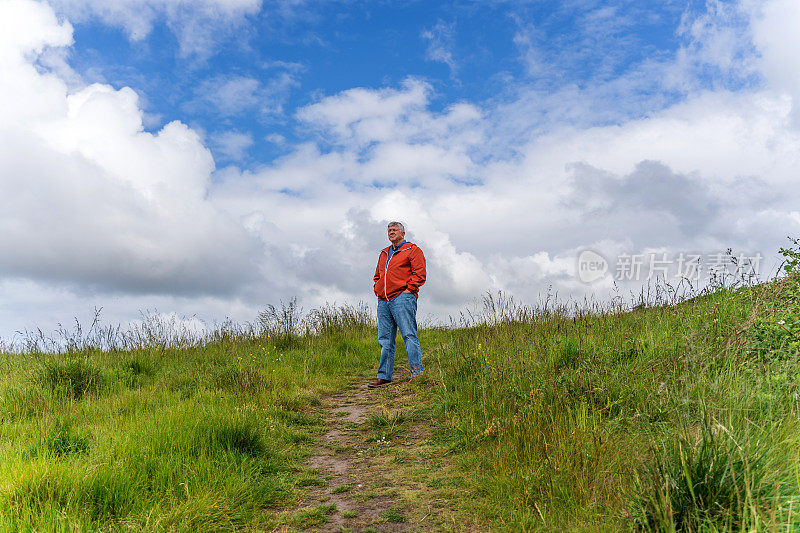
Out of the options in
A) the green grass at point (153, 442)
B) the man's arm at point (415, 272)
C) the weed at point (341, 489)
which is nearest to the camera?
the green grass at point (153, 442)

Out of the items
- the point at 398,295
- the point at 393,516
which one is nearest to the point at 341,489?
A: the point at 393,516

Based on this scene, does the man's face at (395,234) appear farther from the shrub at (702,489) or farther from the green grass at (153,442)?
the shrub at (702,489)

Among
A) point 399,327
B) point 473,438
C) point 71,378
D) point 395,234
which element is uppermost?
point 395,234

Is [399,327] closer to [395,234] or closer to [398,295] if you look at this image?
[398,295]

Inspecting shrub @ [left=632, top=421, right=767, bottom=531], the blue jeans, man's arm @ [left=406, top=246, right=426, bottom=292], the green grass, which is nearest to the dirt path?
the green grass

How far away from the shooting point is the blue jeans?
345 inches

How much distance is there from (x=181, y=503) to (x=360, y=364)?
24.5 ft

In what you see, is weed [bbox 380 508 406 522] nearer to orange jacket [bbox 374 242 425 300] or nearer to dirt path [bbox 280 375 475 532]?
dirt path [bbox 280 375 475 532]

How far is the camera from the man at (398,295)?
877 centimetres

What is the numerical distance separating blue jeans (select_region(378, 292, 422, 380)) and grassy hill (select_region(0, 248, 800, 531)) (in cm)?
47

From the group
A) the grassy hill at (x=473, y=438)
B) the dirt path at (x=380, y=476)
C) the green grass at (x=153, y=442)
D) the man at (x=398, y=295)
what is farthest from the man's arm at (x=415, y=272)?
the green grass at (x=153, y=442)

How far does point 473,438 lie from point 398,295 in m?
4.25

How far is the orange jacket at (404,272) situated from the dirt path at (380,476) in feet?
6.96

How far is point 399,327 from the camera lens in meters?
8.95
